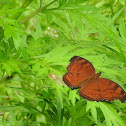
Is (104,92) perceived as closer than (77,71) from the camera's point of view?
Yes

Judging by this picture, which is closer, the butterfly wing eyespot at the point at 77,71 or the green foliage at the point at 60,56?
the green foliage at the point at 60,56

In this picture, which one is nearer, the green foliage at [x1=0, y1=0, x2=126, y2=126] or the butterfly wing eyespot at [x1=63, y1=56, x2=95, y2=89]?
the green foliage at [x1=0, y1=0, x2=126, y2=126]

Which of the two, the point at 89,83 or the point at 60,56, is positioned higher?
the point at 60,56

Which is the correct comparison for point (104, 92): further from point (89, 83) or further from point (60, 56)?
point (60, 56)

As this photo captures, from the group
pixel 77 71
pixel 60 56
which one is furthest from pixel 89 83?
pixel 60 56

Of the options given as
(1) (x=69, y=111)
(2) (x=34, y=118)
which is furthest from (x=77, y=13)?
(2) (x=34, y=118)
